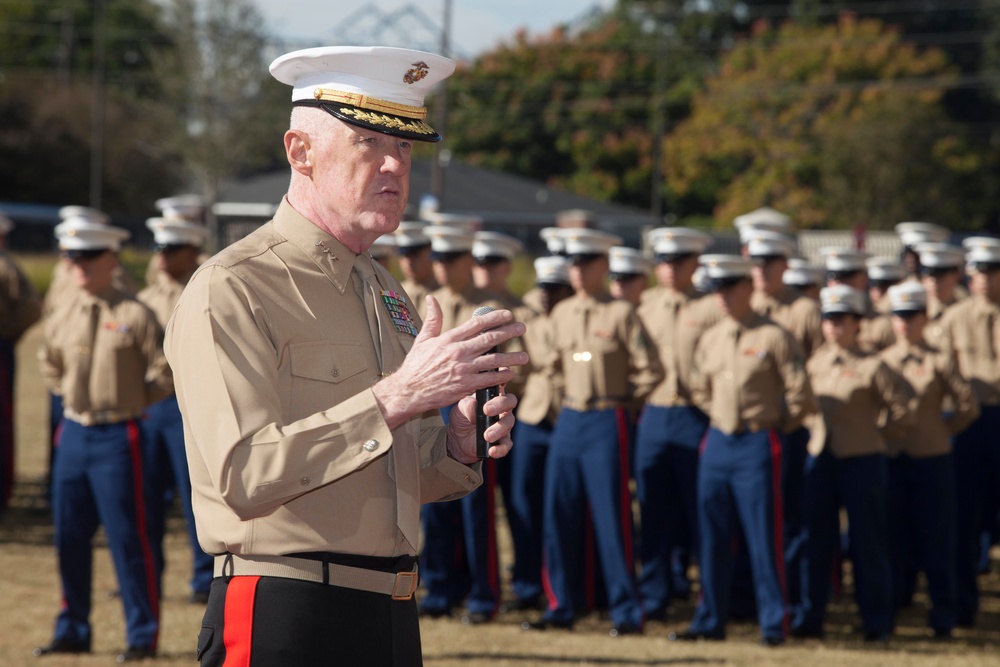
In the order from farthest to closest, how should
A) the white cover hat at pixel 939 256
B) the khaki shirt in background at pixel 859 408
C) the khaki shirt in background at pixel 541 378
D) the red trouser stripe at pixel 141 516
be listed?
the white cover hat at pixel 939 256, the khaki shirt in background at pixel 541 378, the khaki shirt in background at pixel 859 408, the red trouser stripe at pixel 141 516

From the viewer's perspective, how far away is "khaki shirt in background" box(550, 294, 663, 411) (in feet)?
28.2

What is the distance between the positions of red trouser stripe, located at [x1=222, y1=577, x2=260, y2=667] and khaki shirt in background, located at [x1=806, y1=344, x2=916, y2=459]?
5845 mm

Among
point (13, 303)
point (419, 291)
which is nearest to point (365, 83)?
point (419, 291)

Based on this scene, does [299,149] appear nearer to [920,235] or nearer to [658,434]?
[658,434]

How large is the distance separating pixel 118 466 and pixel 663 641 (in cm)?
330

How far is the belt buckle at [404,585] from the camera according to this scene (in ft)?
10.1

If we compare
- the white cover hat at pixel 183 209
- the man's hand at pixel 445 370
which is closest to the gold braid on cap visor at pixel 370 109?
the man's hand at pixel 445 370

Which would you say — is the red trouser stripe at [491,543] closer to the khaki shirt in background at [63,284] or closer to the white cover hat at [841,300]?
the white cover hat at [841,300]

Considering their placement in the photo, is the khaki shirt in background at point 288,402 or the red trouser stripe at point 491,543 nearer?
the khaki shirt in background at point 288,402

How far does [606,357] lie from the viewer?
→ 8633mm

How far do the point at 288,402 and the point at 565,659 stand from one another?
5.07 m

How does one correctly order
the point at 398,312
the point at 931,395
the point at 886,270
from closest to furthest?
the point at 398,312
the point at 931,395
the point at 886,270

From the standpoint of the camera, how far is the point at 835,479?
839cm

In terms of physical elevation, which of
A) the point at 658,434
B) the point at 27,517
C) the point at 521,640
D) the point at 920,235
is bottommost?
the point at 521,640
